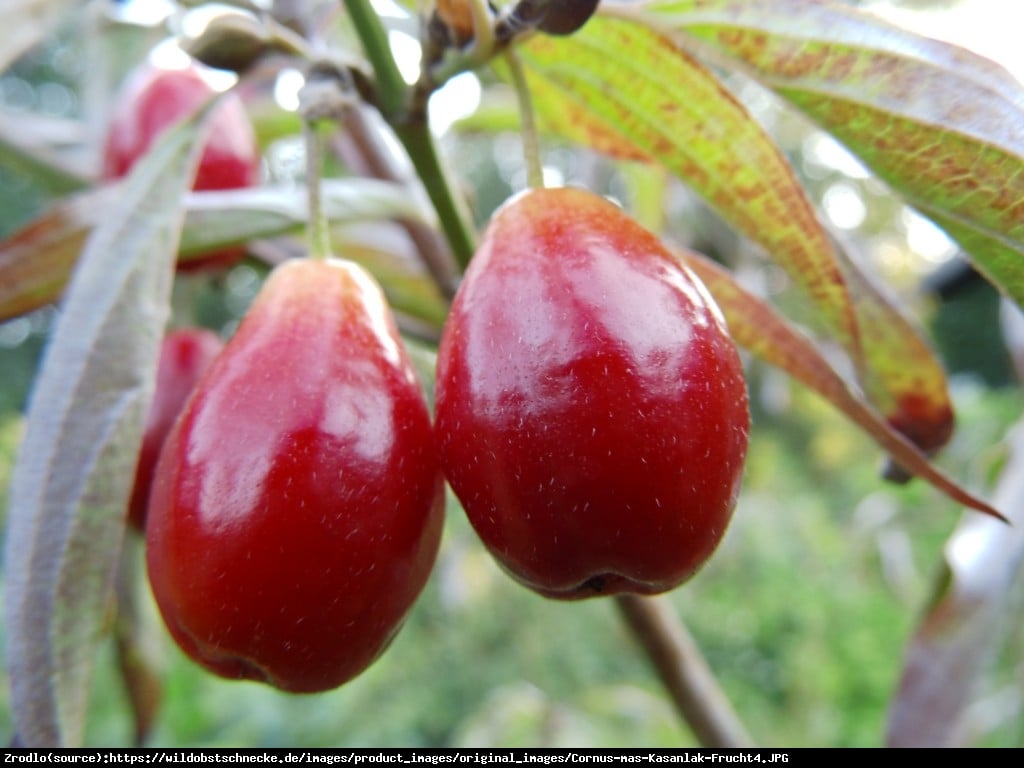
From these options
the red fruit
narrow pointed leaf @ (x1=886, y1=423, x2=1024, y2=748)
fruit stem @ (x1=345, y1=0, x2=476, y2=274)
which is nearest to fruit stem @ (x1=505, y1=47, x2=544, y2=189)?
fruit stem @ (x1=345, y1=0, x2=476, y2=274)

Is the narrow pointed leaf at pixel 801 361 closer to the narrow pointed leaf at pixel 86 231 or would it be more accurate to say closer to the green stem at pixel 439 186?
the green stem at pixel 439 186

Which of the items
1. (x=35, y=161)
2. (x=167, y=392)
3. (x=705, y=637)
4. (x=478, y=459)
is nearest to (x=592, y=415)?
(x=478, y=459)

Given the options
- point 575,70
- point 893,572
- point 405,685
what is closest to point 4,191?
point 405,685

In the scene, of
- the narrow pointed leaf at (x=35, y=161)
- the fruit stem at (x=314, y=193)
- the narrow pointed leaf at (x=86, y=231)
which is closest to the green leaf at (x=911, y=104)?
the fruit stem at (x=314, y=193)

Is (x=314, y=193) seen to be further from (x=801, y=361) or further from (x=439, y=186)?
(x=801, y=361)

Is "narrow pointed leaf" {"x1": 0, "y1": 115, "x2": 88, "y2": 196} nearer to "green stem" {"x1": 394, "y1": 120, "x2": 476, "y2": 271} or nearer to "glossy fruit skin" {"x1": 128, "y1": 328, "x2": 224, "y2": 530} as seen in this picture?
"glossy fruit skin" {"x1": 128, "y1": 328, "x2": 224, "y2": 530}

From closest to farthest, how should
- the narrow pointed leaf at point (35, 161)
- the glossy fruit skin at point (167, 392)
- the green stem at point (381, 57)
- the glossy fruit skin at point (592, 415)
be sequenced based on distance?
1. the glossy fruit skin at point (592, 415)
2. the green stem at point (381, 57)
3. the glossy fruit skin at point (167, 392)
4. the narrow pointed leaf at point (35, 161)

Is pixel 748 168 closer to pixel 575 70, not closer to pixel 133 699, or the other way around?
pixel 575 70
